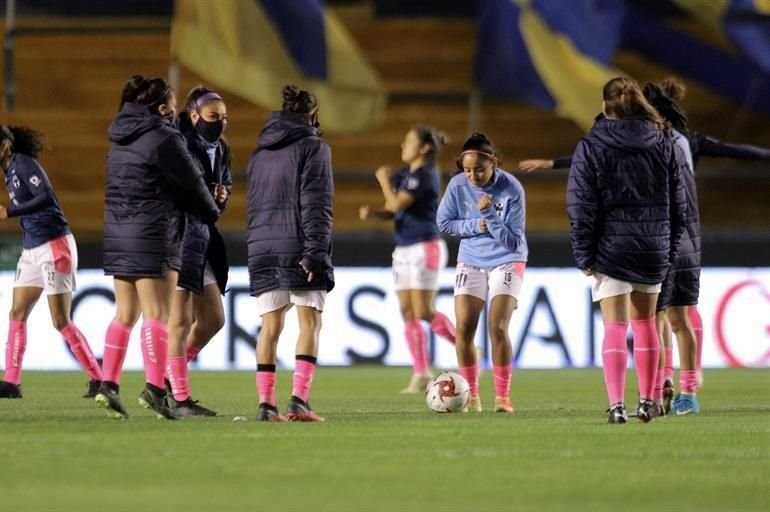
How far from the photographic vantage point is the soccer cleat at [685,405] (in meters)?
12.7

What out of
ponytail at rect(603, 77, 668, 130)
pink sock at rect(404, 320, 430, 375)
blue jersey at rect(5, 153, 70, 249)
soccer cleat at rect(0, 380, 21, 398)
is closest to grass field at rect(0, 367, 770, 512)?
soccer cleat at rect(0, 380, 21, 398)

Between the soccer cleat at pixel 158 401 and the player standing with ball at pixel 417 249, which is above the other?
the player standing with ball at pixel 417 249

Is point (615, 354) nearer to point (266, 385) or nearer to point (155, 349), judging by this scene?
point (266, 385)

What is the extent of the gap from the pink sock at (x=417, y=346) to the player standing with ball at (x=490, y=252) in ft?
11.7

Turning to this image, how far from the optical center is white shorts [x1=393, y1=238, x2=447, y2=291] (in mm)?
16844

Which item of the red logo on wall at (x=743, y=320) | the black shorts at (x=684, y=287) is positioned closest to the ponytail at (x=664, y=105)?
the black shorts at (x=684, y=287)

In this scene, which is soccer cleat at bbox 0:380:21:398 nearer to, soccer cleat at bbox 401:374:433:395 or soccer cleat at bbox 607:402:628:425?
soccer cleat at bbox 401:374:433:395

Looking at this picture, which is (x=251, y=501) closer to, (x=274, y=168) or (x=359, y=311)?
(x=274, y=168)

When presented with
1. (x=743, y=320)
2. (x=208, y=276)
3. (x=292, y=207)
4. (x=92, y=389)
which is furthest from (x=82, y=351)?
(x=743, y=320)

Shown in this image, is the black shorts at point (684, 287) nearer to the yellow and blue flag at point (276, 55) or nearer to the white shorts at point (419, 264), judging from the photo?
the white shorts at point (419, 264)

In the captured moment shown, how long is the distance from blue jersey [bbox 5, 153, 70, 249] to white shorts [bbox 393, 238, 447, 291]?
3696 millimetres

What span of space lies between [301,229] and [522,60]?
13520 millimetres

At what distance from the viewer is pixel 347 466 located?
8.55m

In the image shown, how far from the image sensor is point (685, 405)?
12.7m
